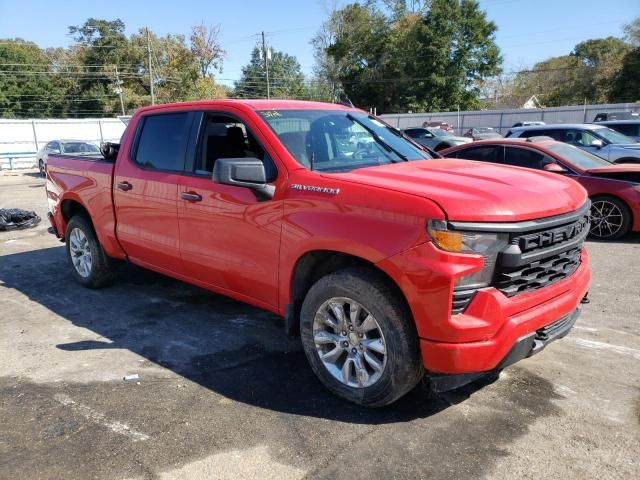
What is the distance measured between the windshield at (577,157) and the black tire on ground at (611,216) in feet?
2.03

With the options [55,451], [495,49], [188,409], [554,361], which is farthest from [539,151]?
[495,49]

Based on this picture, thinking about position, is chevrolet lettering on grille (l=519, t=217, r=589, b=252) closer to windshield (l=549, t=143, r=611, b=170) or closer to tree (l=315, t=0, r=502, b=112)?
windshield (l=549, t=143, r=611, b=170)

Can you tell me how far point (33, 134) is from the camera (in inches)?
1176

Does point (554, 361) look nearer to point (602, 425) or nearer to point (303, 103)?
point (602, 425)

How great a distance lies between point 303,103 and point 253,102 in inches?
18.4

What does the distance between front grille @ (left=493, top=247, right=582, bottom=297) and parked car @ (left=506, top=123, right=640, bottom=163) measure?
9.68 m

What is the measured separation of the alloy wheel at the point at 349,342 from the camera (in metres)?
3.21

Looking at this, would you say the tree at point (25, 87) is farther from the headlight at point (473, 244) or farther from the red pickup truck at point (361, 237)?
the headlight at point (473, 244)

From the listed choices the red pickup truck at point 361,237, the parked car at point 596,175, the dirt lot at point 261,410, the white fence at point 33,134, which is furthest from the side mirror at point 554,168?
the white fence at point 33,134

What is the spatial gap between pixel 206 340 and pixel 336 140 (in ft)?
6.64

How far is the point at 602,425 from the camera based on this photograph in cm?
315

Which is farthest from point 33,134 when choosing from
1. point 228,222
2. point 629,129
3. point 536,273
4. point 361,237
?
point 536,273

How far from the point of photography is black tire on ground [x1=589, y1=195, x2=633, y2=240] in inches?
308

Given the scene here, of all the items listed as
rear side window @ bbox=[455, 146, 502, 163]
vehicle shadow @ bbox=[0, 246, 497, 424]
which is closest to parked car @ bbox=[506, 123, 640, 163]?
rear side window @ bbox=[455, 146, 502, 163]
